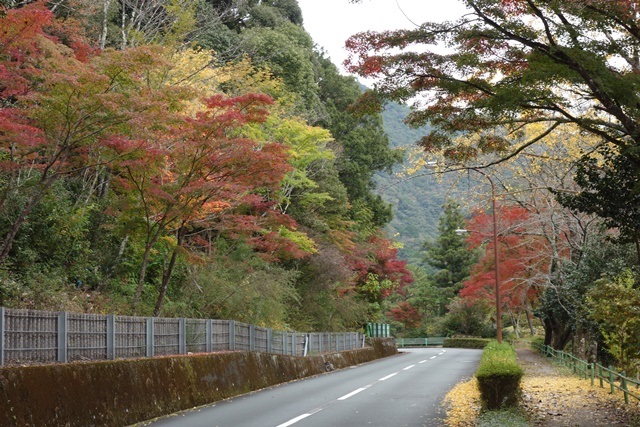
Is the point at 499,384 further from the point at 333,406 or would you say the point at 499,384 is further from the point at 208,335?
the point at 208,335

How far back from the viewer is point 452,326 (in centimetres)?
6700

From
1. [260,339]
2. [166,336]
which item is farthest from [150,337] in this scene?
[260,339]

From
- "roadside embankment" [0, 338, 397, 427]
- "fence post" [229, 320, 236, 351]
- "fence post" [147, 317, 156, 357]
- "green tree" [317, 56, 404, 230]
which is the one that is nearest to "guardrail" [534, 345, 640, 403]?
"roadside embankment" [0, 338, 397, 427]

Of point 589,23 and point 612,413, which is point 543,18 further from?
point 612,413

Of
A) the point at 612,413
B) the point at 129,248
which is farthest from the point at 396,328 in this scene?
the point at 612,413

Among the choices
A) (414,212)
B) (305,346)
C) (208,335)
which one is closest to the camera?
(208,335)

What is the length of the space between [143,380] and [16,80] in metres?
8.72

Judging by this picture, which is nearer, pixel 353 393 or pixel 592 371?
pixel 353 393

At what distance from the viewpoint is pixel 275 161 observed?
18.7m

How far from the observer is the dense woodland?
37.2 feet

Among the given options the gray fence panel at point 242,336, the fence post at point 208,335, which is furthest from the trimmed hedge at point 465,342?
the fence post at point 208,335

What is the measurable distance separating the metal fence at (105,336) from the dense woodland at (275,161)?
5.86 ft

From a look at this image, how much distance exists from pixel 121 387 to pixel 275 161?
8.15 meters

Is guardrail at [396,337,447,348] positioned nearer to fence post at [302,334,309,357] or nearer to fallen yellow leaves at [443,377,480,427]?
fence post at [302,334,309,357]
